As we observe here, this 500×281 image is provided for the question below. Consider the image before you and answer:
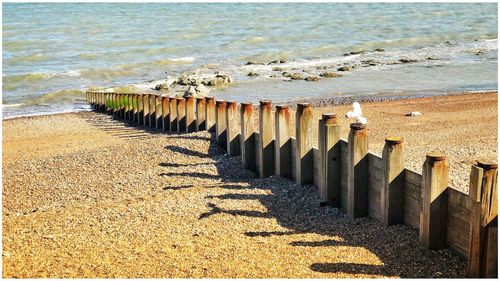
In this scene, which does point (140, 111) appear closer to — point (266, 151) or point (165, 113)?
point (165, 113)

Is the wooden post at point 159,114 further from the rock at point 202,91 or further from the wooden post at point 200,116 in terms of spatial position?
the rock at point 202,91

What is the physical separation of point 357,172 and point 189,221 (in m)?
2.04

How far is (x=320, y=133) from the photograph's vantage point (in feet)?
27.5

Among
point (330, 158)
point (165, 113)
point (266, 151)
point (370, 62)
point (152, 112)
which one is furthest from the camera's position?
point (370, 62)

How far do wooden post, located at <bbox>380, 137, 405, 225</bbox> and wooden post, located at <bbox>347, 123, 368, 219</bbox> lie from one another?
379mm

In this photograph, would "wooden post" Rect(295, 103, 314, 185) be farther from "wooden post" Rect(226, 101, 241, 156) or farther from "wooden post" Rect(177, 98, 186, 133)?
"wooden post" Rect(177, 98, 186, 133)

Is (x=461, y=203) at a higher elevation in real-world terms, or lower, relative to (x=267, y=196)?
higher

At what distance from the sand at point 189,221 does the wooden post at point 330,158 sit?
0.57ft

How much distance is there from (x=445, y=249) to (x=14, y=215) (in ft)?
18.2

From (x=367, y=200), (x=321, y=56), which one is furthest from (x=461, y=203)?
(x=321, y=56)

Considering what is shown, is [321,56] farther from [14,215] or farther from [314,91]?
[14,215]

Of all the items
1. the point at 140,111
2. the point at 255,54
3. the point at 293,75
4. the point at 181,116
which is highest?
the point at 181,116

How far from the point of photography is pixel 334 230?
25.2 feet

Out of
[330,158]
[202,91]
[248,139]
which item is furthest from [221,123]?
[202,91]
